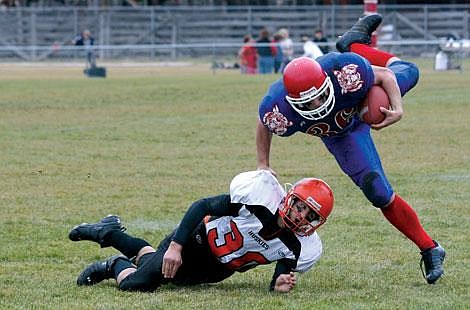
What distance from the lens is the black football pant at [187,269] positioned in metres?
5.81

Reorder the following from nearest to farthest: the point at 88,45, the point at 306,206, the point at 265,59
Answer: the point at 306,206 → the point at 265,59 → the point at 88,45

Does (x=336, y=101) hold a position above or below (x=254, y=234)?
above

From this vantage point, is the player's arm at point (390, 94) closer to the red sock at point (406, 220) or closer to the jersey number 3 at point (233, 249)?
the red sock at point (406, 220)

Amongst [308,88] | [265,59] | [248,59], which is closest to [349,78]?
[308,88]

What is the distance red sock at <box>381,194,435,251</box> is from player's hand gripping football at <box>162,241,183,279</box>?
1.29 meters

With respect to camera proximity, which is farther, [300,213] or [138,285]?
[138,285]

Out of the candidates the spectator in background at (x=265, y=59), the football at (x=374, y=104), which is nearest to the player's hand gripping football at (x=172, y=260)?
the football at (x=374, y=104)

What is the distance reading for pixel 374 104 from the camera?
592cm

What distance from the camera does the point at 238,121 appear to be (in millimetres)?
15953

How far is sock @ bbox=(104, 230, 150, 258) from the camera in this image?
6223 millimetres

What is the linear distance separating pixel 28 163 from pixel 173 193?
100 inches

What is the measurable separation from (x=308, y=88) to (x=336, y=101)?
0.29 metres

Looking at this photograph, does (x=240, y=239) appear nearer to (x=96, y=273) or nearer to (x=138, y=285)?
(x=138, y=285)

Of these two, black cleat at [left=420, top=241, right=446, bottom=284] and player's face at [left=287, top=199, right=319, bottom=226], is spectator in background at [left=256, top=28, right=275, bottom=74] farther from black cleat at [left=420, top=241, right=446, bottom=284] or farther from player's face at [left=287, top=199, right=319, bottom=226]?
player's face at [left=287, top=199, right=319, bottom=226]
